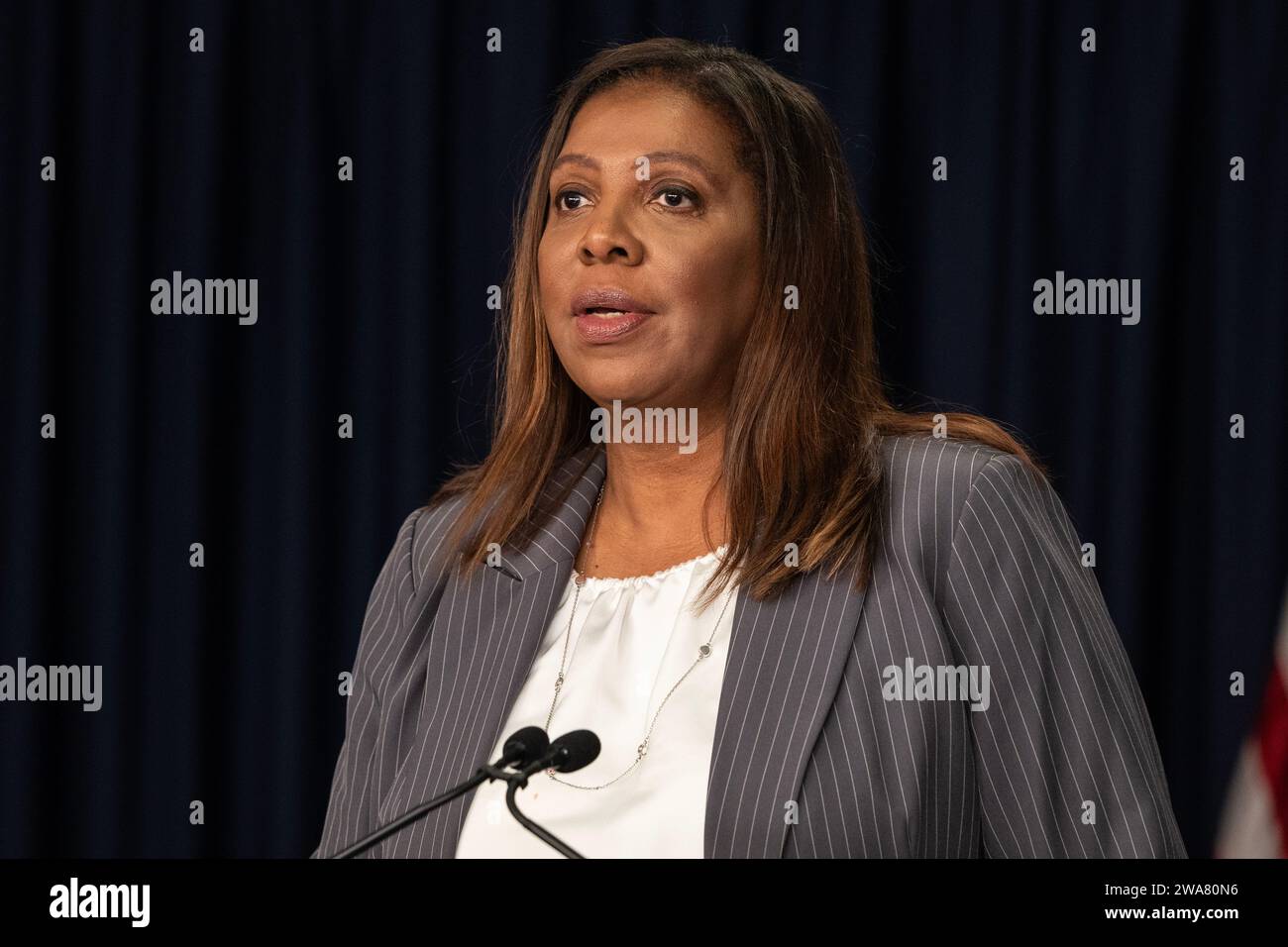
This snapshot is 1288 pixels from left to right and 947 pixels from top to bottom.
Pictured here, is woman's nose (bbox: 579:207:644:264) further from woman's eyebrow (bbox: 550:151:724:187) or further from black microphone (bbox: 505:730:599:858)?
black microphone (bbox: 505:730:599:858)

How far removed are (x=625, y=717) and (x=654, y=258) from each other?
18.5 inches

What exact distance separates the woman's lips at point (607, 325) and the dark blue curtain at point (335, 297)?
836 millimetres

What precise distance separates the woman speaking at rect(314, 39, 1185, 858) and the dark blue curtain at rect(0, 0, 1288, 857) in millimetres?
666

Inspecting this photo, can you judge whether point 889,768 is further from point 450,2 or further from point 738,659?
point 450,2

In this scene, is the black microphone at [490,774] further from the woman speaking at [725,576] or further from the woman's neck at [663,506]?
the woman's neck at [663,506]

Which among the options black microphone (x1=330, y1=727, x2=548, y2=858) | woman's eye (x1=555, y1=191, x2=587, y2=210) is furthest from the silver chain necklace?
woman's eye (x1=555, y1=191, x2=587, y2=210)

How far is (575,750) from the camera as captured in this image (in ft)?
3.10

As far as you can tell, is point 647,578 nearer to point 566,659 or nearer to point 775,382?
point 566,659

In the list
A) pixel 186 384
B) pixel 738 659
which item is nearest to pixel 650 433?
pixel 738 659

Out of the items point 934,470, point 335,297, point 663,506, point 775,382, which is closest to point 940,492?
point 934,470

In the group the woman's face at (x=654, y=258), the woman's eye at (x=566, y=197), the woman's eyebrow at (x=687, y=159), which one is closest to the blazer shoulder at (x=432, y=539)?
the woman's face at (x=654, y=258)

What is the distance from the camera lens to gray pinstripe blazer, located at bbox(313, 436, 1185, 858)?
1.22 m

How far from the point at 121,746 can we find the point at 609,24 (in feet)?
4.84

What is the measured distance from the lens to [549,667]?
1439 mm
